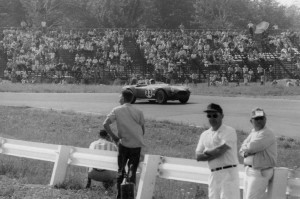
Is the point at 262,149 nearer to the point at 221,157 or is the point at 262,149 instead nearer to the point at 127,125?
the point at 221,157

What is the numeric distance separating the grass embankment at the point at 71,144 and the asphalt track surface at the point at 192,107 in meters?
1.47

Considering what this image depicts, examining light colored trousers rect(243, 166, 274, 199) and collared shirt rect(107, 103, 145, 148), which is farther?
collared shirt rect(107, 103, 145, 148)

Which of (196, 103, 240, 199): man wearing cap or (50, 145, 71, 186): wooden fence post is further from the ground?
(196, 103, 240, 199): man wearing cap

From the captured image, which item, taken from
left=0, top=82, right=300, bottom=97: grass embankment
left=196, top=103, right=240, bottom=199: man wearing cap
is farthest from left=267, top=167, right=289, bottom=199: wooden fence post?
left=0, top=82, right=300, bottom=97: grass embankment

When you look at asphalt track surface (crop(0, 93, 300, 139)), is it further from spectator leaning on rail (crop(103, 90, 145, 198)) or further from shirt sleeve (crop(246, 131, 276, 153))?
shirt sleeve (crop(246, 131, 276, 153))

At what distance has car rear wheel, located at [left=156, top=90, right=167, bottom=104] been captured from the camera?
84.1 ft

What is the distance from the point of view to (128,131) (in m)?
A: 8.91

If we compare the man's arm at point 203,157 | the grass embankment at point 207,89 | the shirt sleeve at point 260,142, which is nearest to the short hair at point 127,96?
the man's arm at point 203,157

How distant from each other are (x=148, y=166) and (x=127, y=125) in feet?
2.22

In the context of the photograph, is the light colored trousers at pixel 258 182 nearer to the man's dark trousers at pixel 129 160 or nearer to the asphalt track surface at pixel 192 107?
the man's dark trousers at pixel 129 160

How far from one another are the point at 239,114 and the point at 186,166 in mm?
13419

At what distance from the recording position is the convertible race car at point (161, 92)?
83.9 feet

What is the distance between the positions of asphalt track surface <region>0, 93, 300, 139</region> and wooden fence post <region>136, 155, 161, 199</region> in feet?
30.1

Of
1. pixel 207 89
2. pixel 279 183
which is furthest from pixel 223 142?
pixel 207 89
